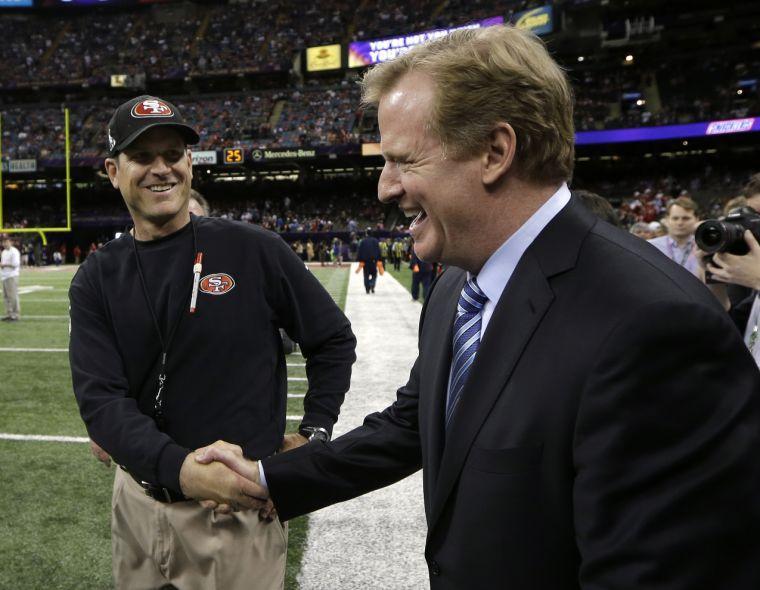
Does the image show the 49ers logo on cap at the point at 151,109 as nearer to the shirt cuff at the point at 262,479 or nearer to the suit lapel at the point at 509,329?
the shirt cuff at the point at 262,479

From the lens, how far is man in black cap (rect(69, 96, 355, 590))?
2.09m

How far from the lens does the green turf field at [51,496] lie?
3457 mm

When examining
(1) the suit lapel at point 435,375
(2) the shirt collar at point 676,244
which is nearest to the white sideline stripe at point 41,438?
(1) the suit lapel at point 435,375

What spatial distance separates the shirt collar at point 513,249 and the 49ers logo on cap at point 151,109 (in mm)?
1374

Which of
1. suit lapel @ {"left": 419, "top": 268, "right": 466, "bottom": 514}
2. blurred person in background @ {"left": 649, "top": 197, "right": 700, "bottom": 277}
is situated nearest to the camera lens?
suit lapel @ {"left": 419, "top": 268, "right": 466, "bottom": 514}

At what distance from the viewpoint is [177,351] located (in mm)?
2100

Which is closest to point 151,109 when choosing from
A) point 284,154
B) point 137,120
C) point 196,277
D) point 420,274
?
point 137,120

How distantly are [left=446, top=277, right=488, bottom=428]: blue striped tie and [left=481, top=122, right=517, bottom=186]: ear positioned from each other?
25 cm

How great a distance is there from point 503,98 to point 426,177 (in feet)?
0.73

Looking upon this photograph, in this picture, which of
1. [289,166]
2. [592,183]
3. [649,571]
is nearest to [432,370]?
[649,571]

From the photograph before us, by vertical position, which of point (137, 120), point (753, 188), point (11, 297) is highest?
point (137, 120)

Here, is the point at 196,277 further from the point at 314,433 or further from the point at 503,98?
the point at 503,98

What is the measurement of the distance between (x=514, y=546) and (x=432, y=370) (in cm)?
49

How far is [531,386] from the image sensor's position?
44.6 inches
